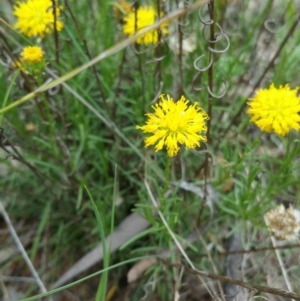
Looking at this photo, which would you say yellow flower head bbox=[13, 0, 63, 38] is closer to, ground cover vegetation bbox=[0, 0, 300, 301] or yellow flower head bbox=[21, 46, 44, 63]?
ground cover vegetation bbox=[0, 0, 300, 301]

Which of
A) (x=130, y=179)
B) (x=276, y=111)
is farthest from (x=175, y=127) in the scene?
(x=130, y=179)

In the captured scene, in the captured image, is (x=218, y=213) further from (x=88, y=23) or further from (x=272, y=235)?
(x=88, y=23)

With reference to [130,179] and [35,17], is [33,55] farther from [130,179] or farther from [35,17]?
[130,179]

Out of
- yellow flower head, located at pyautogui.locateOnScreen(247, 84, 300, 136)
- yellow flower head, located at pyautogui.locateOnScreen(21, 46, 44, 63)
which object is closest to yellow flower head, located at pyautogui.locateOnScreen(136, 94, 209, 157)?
yellow flower head, located at pyautogui.locateOnScreen(247, 84, 300, 136)

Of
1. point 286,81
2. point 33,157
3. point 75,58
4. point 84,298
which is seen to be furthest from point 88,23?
point 84,298

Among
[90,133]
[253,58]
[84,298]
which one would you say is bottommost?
[84,298]
